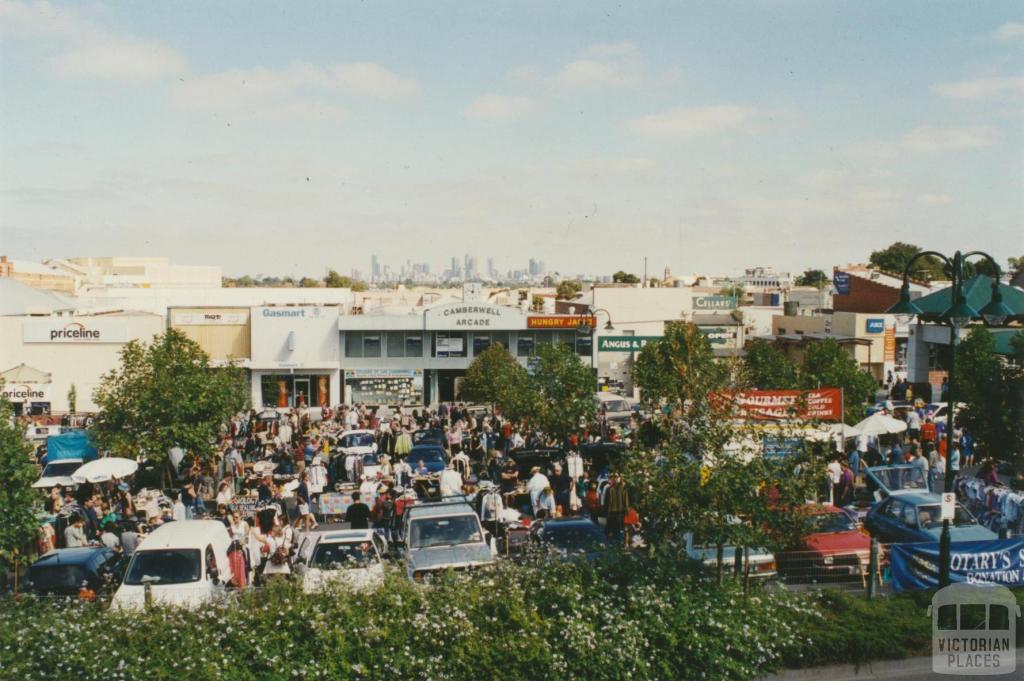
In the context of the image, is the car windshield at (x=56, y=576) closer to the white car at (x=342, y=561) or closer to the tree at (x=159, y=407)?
the white car at (x=342, y=561)

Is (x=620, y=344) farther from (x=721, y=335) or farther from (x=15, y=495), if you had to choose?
(x=15, y=495)

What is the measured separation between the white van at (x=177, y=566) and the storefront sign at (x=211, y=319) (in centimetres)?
3356

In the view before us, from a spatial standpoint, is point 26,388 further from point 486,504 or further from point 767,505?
point 767,505

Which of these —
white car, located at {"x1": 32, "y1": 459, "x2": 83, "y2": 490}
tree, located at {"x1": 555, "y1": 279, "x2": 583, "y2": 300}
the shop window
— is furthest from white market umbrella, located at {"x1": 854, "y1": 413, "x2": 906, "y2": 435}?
tree, located at {"x1": 555, "y1": 279, "x2": 583, "y2": 300}

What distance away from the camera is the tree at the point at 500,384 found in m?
25.7

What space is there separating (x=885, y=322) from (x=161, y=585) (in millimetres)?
44729

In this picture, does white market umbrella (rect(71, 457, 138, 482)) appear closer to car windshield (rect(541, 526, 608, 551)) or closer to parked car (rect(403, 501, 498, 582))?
parked car (rect(403, 501, 498, 582))

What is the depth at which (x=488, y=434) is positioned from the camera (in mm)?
26031

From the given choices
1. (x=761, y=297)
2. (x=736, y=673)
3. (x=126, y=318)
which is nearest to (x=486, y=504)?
(x=736, y=673)

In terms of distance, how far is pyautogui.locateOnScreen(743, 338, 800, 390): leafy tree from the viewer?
27.9 metres

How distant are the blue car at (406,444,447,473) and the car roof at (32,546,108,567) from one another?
10.3 metres

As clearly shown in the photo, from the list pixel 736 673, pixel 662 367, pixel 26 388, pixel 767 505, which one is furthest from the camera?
pixel 26 388

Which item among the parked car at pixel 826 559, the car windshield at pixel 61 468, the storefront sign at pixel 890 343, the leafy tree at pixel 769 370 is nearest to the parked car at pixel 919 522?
the parked car at pixel 826 559

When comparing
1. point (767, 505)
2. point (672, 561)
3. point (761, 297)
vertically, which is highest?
point (761, 297)
